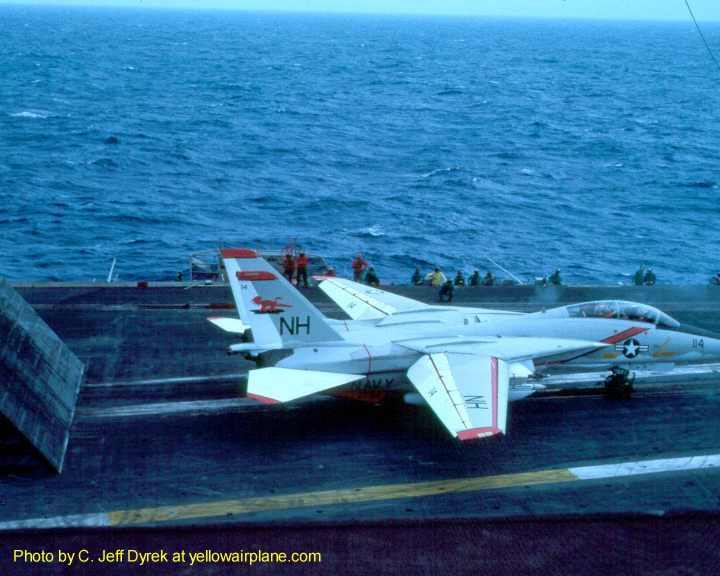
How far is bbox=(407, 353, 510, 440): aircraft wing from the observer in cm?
2169

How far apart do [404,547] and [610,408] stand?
13.2 meters

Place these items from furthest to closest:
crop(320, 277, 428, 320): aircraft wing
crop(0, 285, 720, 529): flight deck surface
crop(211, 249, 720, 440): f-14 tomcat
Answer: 1. crop(320, 277, 428, 320): aircraft wing
2. crop(211, 249, 720, 440): f-14 tomcat
3. crop(0, 285, 720, 529): flight deck surface

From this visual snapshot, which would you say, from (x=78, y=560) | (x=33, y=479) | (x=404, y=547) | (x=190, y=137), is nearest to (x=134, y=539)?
(x=78, y=560)

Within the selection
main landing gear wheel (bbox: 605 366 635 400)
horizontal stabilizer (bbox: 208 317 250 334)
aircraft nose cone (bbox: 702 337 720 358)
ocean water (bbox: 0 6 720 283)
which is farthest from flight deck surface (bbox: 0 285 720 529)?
ocean water (bbox: 0 6 720 283)

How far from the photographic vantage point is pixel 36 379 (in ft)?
78.5

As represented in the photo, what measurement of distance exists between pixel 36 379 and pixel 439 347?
11.9 m

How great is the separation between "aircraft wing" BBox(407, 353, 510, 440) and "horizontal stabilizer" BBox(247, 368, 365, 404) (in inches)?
87.1

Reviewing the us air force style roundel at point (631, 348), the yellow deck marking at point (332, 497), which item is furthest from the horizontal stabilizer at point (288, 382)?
the us air force style roundel at point (631, 348)

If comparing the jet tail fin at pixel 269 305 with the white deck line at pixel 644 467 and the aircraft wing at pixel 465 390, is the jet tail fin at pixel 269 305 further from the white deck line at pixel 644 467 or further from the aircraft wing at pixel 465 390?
the white deck line at pixel 644 467

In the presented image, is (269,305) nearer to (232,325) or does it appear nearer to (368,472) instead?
(232,325)

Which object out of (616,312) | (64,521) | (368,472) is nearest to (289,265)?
(616,312)

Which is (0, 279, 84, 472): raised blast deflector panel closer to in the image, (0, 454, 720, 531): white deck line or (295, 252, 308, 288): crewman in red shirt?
(0, 454, 720, 531): white deck line

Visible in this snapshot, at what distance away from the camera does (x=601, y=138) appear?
11762 centimetres

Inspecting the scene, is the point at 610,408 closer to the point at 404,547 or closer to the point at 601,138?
the point at 404,547
